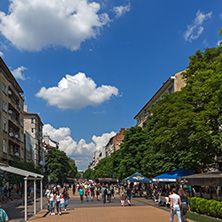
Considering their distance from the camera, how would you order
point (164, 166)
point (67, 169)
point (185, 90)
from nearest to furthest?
point (185, 90), point (164, 166), point (67, 169)

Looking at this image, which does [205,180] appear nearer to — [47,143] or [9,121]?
[9,121]

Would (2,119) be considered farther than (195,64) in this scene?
Yes

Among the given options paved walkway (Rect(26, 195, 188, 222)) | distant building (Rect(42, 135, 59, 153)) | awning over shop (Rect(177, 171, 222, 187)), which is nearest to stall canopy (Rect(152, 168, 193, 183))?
paved walkway (Rect(26, 195, 188, 222))

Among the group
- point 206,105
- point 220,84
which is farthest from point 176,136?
point 220,84

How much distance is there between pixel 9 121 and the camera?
44500 millimetres

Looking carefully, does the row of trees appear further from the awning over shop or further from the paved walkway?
the paved walkway

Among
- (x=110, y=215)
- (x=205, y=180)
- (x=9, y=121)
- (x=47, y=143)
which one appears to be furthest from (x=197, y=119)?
(x=47, y=143)

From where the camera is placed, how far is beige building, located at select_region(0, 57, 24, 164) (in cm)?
4033

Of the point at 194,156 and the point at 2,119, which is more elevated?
the point at 2,119

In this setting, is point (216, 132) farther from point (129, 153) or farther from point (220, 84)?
point (129, 153)

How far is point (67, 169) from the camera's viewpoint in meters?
88.0

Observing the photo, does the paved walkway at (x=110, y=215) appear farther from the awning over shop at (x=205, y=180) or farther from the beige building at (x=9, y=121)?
the beige building at (x=9, y=121)

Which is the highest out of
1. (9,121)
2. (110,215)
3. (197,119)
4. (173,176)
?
(9,121)

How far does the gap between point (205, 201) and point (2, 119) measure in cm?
3020
